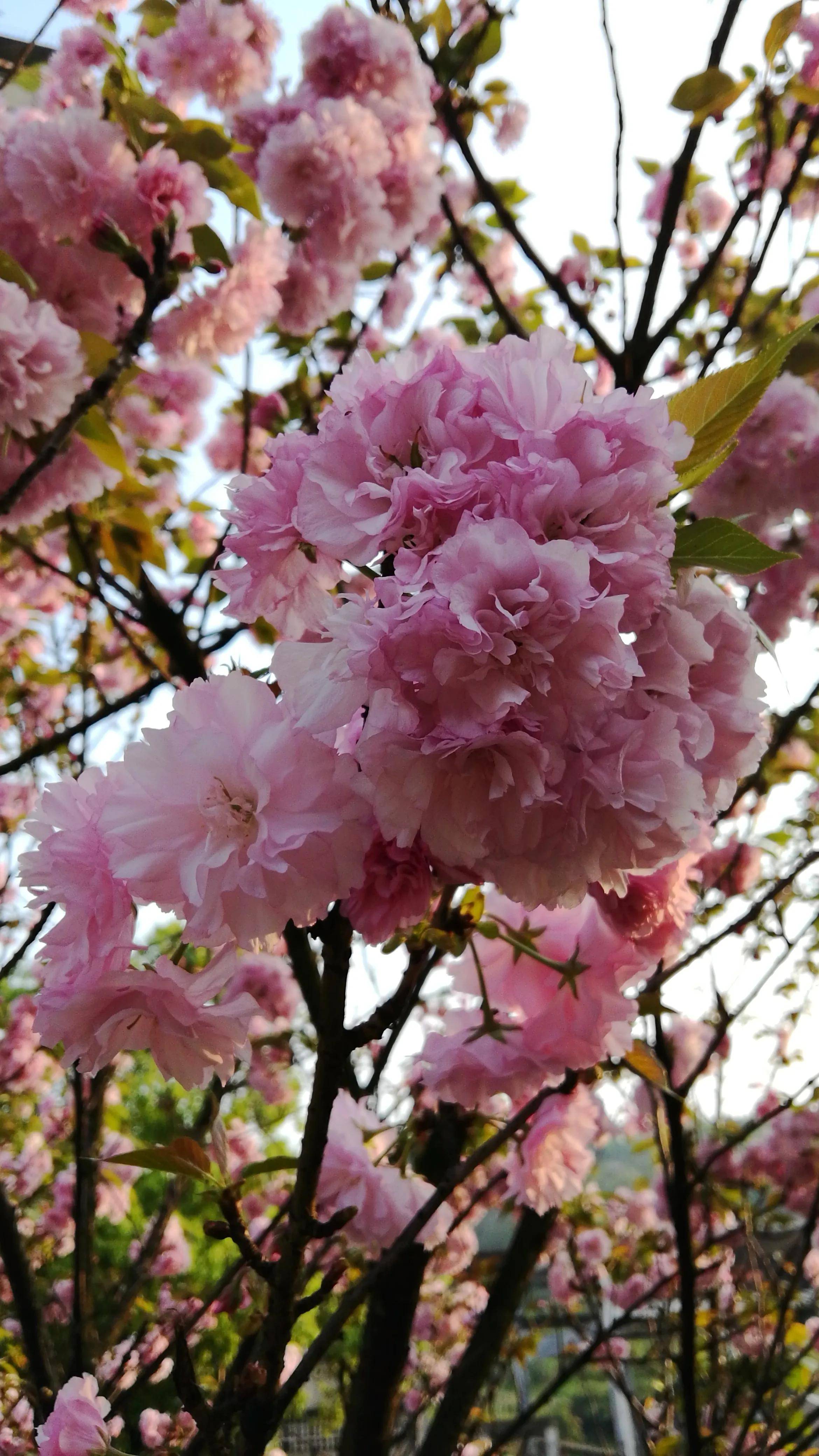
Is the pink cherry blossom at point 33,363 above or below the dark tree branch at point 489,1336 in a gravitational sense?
above

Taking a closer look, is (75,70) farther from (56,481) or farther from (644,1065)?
(644,1065)

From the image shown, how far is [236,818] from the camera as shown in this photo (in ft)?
1.83

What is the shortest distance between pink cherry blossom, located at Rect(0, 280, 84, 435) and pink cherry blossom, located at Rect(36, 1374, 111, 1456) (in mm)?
1221

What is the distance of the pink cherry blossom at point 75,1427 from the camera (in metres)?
0.77

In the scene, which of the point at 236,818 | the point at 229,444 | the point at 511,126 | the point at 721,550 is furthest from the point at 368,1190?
the point at 511,126

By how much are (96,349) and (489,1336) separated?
1.75 metres

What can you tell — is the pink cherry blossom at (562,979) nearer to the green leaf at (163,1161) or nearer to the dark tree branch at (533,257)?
the green leaf at (163,1161)

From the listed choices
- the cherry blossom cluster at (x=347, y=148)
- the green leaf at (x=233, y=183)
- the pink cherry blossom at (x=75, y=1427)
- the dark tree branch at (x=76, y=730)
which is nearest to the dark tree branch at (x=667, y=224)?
the cherry blossom cluster at (x=347, y=148)

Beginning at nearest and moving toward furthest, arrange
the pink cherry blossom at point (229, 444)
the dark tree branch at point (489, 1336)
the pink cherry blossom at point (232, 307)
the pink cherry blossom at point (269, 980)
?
the dark tree branch at point (489, 1336), the pink cherry blossom at point (232, 307), the pink cherry blossom at point (269, 980), the pink cherry blossom at point (229, 444)

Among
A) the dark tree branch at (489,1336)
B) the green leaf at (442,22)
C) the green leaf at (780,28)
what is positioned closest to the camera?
the dark tree branch at (489,1336)

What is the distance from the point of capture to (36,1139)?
14.9ft

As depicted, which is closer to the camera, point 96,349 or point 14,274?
point 14,274

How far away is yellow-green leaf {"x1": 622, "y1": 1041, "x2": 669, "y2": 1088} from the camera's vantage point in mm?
943

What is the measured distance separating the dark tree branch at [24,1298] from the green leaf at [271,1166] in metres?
0.71
